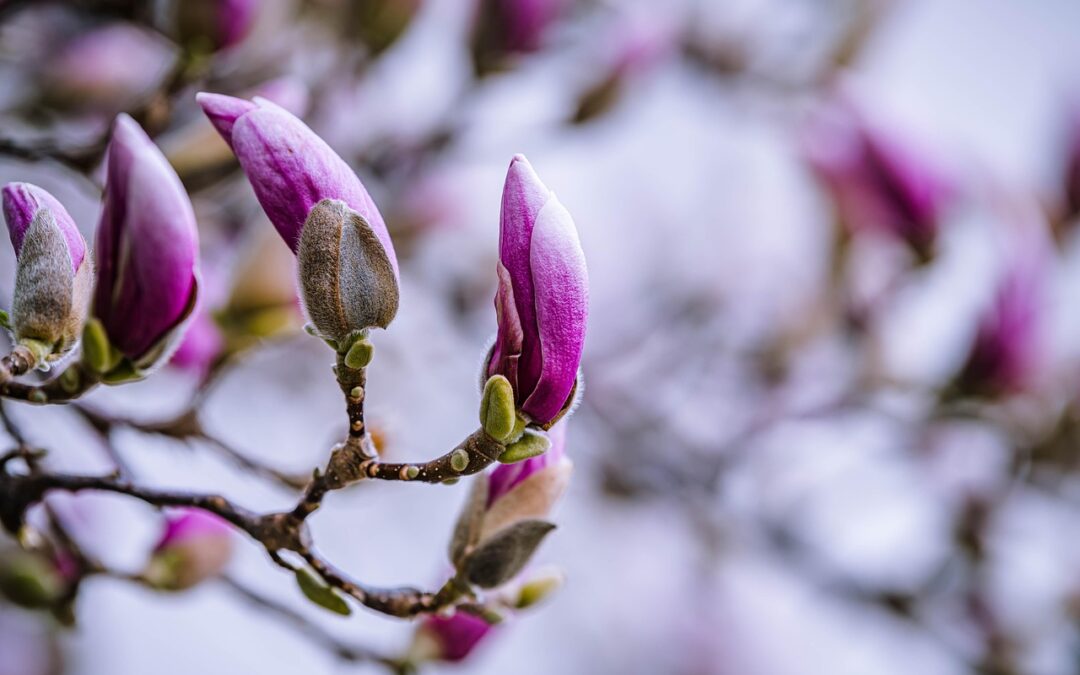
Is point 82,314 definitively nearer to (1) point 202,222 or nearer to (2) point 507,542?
(2) point 507,542

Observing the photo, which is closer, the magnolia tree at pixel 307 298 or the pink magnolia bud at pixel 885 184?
the magnolia tree at pixel 307 298

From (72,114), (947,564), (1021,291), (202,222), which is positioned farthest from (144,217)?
(947,564)

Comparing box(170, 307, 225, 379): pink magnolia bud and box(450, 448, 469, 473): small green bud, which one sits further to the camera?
box(170, 307, 225, 379): pink magnolia bud

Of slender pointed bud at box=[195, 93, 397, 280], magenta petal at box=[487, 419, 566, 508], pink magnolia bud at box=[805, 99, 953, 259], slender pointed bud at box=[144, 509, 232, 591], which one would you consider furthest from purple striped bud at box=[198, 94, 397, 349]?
pink magnolia bud at box=[805, 99, 953, 259]

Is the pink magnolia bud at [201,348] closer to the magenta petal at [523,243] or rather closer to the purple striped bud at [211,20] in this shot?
the purple striped bud at [211,20]

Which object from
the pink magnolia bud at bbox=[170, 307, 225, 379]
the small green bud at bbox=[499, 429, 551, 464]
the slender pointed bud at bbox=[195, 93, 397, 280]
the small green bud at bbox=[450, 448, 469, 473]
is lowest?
the pink magnolia bud at bbox=[170, 307, 225, 379]

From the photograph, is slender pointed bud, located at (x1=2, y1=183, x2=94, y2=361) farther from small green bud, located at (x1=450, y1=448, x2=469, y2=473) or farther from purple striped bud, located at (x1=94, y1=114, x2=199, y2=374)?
small green bud, located at (x1=450, y1=448, x2=469, y2=473)

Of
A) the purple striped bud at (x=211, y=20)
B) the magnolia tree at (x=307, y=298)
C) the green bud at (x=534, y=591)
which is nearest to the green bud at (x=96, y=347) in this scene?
the magnolia tree at (x=307, y=298)
